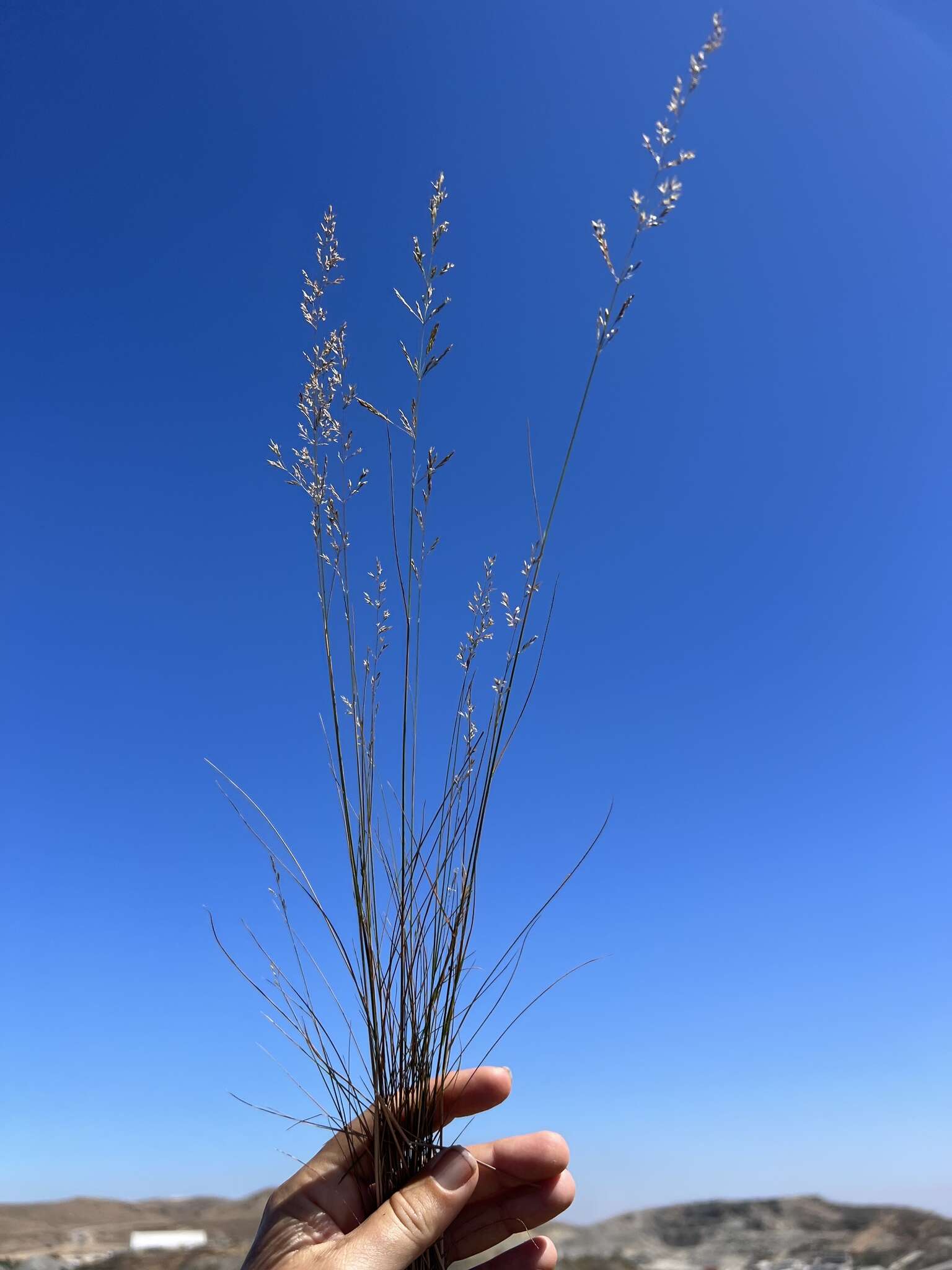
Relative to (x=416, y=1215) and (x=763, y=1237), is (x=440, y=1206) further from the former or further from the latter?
(x=763, y=1237)

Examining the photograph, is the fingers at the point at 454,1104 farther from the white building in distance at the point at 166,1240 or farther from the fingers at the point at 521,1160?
the white building in distance at the point at 166,1240

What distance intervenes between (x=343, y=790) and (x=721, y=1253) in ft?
10.6

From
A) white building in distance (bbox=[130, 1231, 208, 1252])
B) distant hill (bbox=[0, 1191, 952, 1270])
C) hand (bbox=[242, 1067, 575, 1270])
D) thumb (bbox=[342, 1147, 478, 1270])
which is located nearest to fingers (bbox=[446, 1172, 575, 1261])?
hand (bbox=[242, 1067, 575, 1270])

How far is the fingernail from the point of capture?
1240 millimetres

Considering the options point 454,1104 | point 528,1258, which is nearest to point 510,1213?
point 528,1258

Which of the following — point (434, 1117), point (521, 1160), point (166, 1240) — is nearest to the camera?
point (434, 1117)

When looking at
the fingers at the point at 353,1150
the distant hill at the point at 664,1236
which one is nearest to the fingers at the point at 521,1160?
the fingers at the point at 353,1150

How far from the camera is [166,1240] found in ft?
10.5

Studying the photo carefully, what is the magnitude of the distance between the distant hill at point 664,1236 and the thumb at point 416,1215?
1.95 meters

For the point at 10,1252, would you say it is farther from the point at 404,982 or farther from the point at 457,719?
the point at 457,719

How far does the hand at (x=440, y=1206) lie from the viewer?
115cm

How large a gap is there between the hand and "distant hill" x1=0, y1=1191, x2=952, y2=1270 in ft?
5.06

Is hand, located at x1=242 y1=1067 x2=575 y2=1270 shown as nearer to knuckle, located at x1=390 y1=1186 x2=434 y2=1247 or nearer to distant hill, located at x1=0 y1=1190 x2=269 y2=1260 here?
knuckle, located at x1=390 y1=1186 x2=434 y2=1247

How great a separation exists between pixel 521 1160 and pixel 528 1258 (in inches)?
11.4
